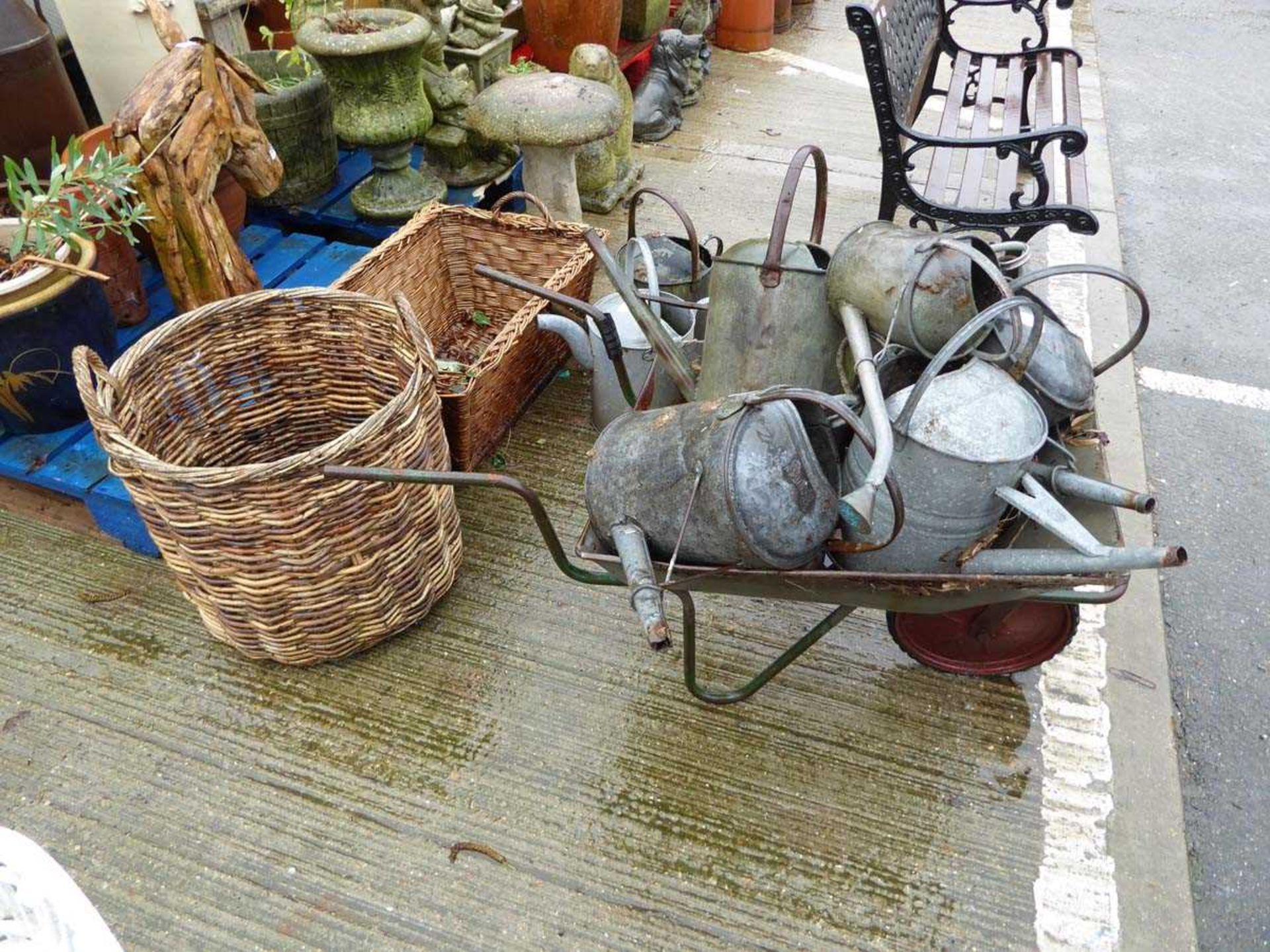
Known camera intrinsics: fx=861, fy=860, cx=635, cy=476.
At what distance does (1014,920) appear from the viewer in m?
1.85

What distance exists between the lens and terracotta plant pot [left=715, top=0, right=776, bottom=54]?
20.3ft

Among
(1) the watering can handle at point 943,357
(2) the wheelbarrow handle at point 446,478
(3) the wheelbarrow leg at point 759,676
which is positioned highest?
(1) the watering can handle at point 943,357

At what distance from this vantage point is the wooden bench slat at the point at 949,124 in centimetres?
349

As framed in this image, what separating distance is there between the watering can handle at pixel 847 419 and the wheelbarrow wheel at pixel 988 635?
0.54 m

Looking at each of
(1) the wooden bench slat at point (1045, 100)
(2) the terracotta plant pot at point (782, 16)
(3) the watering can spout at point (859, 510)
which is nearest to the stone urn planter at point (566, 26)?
(1) the wooden bench slat at point (1045, 100)

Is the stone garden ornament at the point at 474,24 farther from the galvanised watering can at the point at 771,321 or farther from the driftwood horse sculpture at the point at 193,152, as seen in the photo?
the galvanised watering can at the point at 771,321

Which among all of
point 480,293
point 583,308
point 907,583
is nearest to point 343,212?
point 480,293

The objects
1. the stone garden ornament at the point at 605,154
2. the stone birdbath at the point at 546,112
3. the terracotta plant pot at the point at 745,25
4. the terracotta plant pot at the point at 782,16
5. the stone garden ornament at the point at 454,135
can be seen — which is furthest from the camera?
the terracotta plant pot at the point at 782,16

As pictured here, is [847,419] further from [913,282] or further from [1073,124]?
[1073,124]

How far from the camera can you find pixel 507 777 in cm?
208

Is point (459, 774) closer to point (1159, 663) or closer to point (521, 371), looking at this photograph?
point (521, 371)

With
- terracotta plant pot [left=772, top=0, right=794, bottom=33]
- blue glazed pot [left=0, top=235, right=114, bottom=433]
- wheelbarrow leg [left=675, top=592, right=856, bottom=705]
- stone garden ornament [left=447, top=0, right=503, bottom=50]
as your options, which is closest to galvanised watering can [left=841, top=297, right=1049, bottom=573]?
wheelbarrow leg [left=675, top=592, right=856, bottom=705]

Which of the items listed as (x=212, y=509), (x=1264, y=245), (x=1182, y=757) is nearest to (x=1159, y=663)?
(x=1182, y=757)

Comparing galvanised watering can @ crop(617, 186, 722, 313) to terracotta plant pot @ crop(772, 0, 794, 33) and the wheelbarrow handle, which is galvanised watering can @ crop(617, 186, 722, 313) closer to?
the wheelbarrow handle
